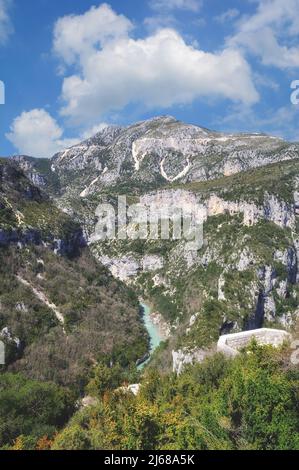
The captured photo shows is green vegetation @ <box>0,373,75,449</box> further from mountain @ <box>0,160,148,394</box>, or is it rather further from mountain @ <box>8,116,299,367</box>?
mountain @ <box>8,116,299,367</box>

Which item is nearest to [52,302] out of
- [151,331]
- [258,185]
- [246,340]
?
[151,331]

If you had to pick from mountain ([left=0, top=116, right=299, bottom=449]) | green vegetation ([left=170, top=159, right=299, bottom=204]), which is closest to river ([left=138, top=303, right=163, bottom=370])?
mountain ([left=0, top=116, right=299, bottom=449])

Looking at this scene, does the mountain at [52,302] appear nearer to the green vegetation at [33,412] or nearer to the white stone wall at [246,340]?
the green vegetation at [33,412]

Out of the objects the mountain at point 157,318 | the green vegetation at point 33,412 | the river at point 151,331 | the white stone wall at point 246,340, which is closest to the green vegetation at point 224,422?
the mountain at point 157,318

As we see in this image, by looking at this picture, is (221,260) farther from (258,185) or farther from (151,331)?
(258,185)

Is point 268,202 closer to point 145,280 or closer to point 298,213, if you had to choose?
point 298,213

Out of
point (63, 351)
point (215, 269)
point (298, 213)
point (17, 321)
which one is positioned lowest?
point (63, 351)

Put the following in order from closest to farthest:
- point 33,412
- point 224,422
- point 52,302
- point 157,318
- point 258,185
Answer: point 224,422 < point 33,412 < point 52,302 < point 157,318 < point 258,185

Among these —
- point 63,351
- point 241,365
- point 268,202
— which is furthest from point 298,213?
point 241,365
